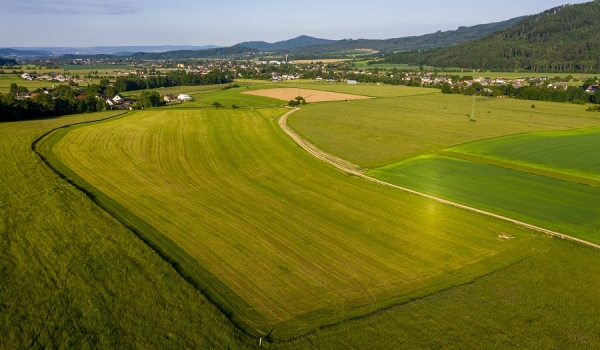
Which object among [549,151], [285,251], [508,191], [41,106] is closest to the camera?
[285,251]

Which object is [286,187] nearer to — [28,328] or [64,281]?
[64,281]

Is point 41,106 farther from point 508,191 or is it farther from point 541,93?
point 541,93

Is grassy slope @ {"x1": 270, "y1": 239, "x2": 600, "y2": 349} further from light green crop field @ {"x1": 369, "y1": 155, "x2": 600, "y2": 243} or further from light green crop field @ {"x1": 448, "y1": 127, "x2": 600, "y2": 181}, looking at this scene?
light green crop field @ {"x1": 448, "y1": 127, "x2": 600, "y2": 181}

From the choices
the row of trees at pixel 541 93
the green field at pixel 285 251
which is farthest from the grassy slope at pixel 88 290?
the row of trees at pixel 541 93

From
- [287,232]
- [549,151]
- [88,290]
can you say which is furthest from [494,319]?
[549,151]

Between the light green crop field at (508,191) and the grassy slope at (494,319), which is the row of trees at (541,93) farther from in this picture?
the grassy slope at (494,319)
